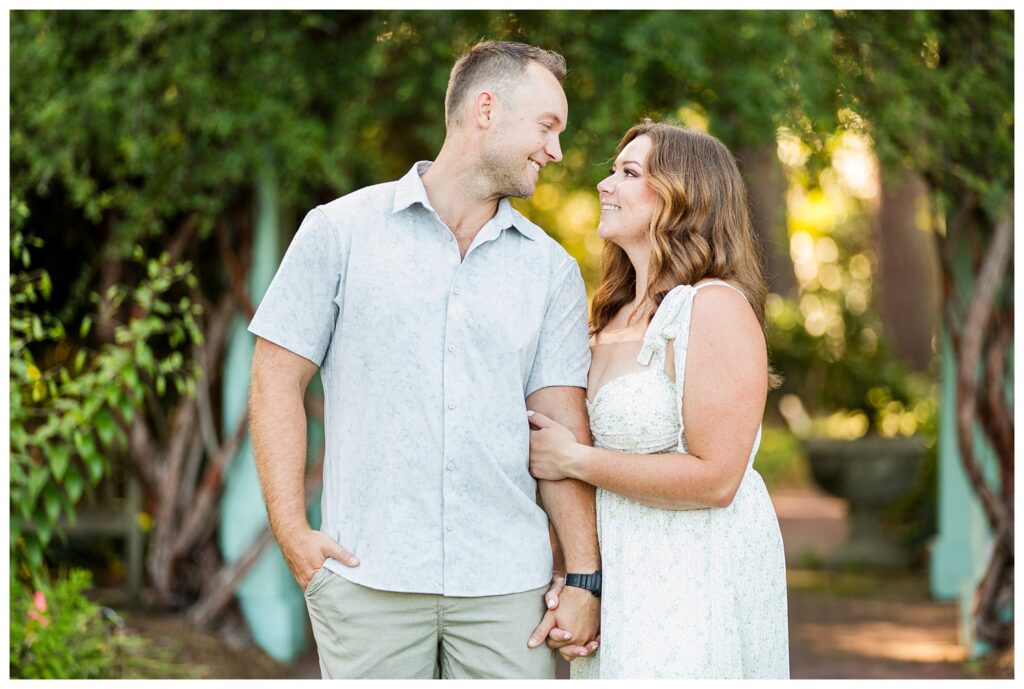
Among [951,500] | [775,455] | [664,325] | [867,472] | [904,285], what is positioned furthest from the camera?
[904,285]

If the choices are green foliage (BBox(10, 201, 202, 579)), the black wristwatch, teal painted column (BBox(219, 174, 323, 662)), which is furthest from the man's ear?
teal painted column (BBox(219, 174, 323, 662))

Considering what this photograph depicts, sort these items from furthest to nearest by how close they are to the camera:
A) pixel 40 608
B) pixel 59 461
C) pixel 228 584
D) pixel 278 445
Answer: pixel 228 584 → pixel 40 608 → pixel 59 461 → pixel 278 445

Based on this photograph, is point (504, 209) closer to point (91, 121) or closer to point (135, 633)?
point (91, 121)

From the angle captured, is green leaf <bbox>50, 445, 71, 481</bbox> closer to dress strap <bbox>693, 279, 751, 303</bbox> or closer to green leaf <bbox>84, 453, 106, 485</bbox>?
green leaf <bbox>84, 453, 106, 485</bbox>

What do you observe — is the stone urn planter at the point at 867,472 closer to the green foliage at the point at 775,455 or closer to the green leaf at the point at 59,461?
the green foliage at the point at 775,455

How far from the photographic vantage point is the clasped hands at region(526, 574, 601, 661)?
8.36 ft

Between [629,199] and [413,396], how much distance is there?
73cm

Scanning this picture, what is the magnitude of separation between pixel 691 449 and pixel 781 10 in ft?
9.21

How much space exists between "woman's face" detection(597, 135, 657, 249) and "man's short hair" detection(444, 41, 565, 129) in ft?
0.83

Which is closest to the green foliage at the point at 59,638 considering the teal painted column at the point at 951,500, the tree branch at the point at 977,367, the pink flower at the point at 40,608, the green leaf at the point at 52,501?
the pink flower at the point at 40,608

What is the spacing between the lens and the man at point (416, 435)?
8.12 feet

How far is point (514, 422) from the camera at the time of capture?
8.39 feet

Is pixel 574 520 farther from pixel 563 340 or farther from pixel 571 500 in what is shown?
pixel 563 340

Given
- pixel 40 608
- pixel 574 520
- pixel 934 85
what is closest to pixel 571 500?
pixel 574 520
